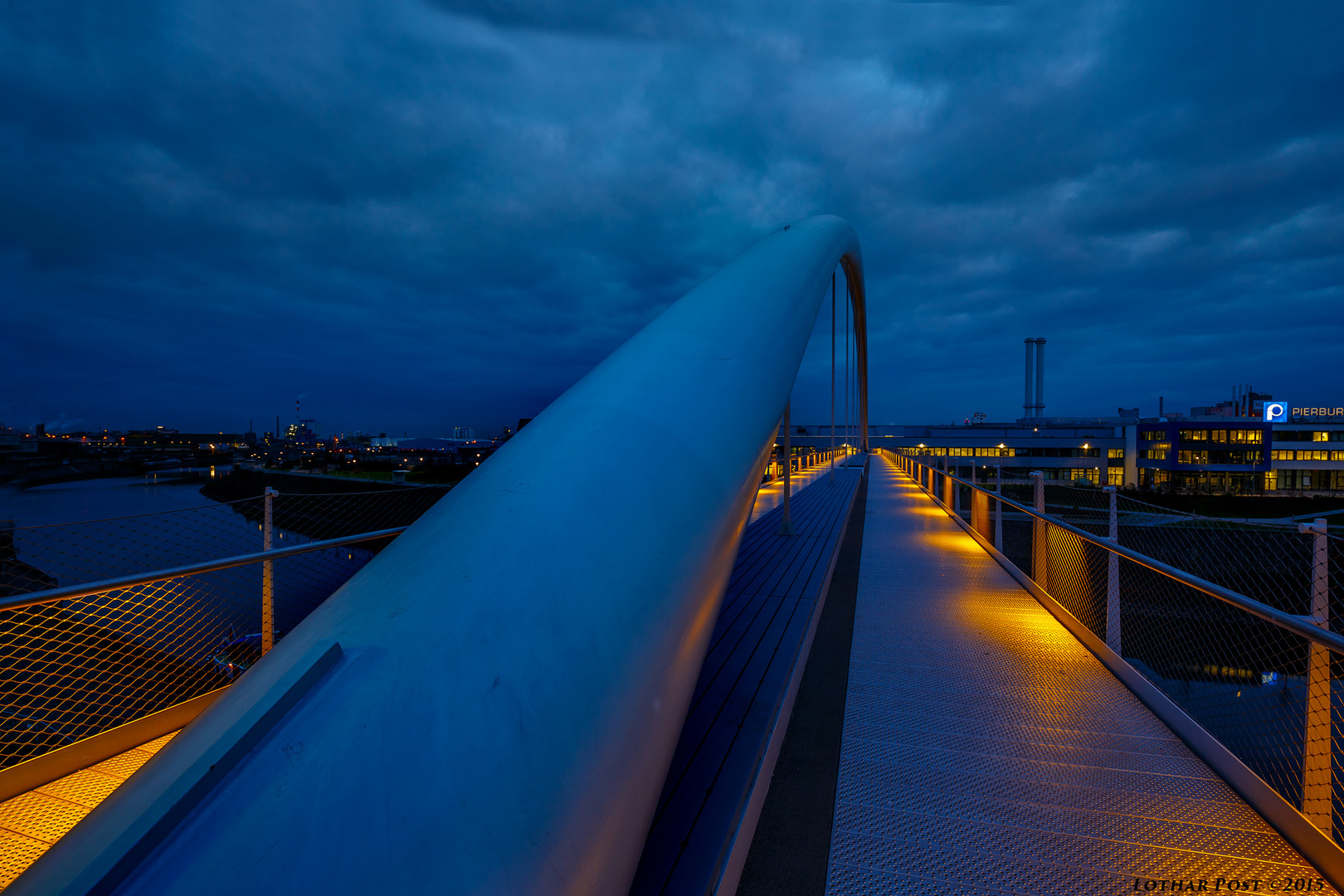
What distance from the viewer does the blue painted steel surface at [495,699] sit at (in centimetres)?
71

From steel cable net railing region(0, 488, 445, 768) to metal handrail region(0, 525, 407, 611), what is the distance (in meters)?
0.04

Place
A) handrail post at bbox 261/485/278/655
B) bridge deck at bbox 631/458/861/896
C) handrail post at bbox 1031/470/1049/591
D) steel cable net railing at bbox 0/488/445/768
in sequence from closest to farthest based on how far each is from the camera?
bridge deck at bbox 631/458/861/896
steel cable net railing at bbox 0/488/445/768
handrail post at bbox 261/485/278/655
handrail post at bbox 1031/470/1049/591

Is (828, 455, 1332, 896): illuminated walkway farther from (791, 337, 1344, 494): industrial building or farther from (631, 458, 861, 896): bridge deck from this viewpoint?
(791, 337, 1344, 494): industrial building

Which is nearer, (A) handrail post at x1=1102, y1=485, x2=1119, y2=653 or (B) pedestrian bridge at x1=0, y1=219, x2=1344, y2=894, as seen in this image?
(B) pedestrian bridge at x1=0, y1=219, x2=1344, y2=894

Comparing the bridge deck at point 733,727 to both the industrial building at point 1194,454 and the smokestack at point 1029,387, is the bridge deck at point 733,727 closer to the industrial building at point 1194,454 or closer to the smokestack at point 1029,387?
the industrial building at point 1194,454

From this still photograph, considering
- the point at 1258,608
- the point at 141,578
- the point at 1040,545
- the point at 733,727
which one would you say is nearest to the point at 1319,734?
the point at 1258,608

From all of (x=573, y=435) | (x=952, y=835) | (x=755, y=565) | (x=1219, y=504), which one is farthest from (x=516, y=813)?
(x=1219, y=504)

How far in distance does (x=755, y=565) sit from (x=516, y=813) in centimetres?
453

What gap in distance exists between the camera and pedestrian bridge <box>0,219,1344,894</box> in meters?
0.76

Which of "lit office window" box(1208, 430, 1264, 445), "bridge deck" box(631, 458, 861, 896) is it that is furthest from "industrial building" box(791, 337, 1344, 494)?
"bridge deck" box(631, 458, 861, 896)

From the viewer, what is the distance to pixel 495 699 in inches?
34.4

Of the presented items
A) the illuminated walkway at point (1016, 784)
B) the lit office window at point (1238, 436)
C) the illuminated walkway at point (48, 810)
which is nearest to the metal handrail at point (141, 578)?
the illuminated walkway at point (48, 810)

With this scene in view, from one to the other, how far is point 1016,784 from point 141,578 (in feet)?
12.0

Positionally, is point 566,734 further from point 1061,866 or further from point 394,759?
point 1061,866
